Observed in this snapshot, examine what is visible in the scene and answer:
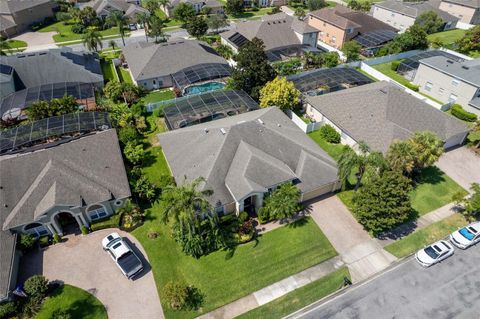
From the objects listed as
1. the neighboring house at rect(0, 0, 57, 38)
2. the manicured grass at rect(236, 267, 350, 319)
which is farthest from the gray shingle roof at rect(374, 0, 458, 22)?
the neighboring house at rect(0, 0, 57, 38)

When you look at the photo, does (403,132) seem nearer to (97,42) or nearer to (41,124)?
(41,124)

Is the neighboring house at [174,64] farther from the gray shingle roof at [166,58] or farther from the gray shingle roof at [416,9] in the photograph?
the gray shingle roof at [416,9]

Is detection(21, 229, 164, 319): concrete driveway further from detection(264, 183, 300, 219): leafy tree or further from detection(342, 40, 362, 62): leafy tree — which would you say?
detection(342, 40, 362, 62): leafy tree

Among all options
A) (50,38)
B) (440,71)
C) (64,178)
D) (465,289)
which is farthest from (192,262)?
(50,38)

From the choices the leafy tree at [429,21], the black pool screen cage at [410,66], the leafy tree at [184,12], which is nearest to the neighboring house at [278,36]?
the black pool screen cage at [410,66]

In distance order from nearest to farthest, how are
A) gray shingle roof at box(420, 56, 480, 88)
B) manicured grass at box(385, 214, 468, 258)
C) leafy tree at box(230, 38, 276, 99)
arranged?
manicured grass at box(385, 214, 468, 258) < leafy tree at box(230, 38, 276, 99) < gray shingle roof at box(420, 56, 480, 88)

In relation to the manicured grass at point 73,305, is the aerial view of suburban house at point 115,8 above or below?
above
